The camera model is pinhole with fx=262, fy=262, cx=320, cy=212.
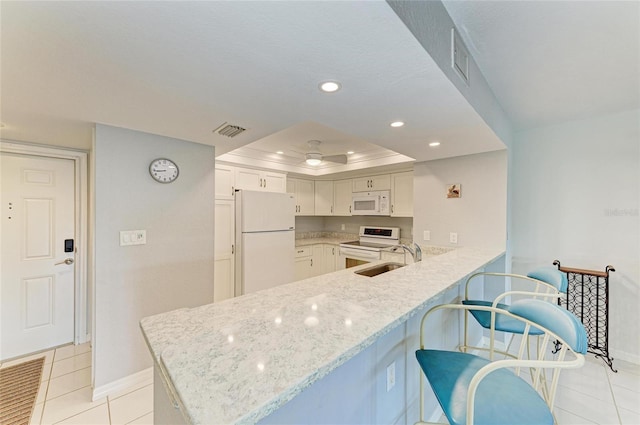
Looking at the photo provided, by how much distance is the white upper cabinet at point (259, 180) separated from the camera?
356 centimetres

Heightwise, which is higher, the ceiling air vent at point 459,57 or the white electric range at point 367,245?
the ceiling air vent at point 459,57

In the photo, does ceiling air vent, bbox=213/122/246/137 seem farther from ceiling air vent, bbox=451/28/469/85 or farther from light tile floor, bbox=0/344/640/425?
light tile floor, bbox=0/344/640/425

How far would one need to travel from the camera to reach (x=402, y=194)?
13.1 ft

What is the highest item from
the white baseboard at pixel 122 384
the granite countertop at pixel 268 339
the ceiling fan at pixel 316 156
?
the ceiling fan at pixel 316 156

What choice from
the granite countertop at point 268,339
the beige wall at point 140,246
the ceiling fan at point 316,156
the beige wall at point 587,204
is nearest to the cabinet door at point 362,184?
the ceiling fan at point 316,156

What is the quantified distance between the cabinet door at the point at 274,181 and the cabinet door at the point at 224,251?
0.73 meters

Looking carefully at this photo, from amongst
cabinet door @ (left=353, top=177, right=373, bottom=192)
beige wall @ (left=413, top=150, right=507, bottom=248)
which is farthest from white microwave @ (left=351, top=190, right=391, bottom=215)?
beige wall @ (left=413, top=150, right=507, bottom=248)

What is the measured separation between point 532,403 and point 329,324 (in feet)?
2.71

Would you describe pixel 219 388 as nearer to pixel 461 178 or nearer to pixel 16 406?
→ pixel 16 406

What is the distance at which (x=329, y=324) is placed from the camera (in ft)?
3.02

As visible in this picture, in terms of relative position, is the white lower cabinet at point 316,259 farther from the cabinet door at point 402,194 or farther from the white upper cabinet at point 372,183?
the cabinet door at point 402,194

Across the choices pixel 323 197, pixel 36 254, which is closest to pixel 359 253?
pixel 323 197

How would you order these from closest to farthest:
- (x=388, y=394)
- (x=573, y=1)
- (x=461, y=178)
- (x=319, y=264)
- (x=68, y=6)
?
(x=68, y=6) → (x=573, y=1) → (x=388, y=394) → (x=461, y=178) → (x=319, y=264)

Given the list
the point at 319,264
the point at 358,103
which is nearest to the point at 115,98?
the point at 358,103
